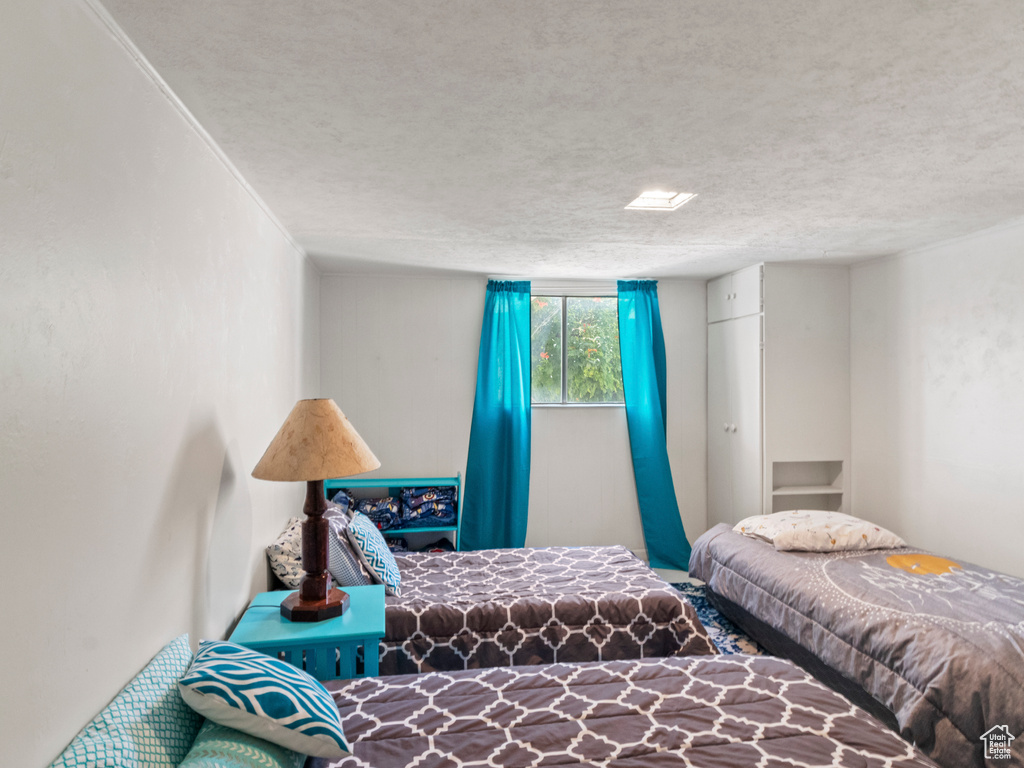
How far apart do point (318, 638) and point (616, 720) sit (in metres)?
1.09

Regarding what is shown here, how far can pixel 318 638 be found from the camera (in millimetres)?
2244

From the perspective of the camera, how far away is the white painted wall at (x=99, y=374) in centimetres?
111

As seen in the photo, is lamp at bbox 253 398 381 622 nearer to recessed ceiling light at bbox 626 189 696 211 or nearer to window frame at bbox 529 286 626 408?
recessed ceiling light at bbox 626 189 696 211

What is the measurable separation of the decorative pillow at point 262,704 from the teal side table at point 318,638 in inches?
24.4

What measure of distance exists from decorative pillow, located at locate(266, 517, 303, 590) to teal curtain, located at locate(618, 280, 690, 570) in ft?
9.96

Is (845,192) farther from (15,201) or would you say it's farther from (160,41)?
(15,201)

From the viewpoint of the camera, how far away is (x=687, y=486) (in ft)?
17.4

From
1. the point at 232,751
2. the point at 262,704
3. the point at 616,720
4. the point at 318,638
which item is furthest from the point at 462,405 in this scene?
the point at 232,751

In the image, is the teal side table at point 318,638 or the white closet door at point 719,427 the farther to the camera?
the white closet door at point 719,427

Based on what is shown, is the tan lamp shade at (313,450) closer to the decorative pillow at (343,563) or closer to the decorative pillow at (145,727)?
the decorative pillow at (343,563)

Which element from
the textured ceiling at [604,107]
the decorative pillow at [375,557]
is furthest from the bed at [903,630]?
the decorative pillow at [375,557]

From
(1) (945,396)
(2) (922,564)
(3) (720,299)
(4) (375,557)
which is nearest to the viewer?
(4) (375,557)

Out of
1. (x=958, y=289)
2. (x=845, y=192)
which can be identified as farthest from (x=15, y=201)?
(x=958, y=289)

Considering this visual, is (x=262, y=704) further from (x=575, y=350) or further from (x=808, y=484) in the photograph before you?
(x=808, y=484)
